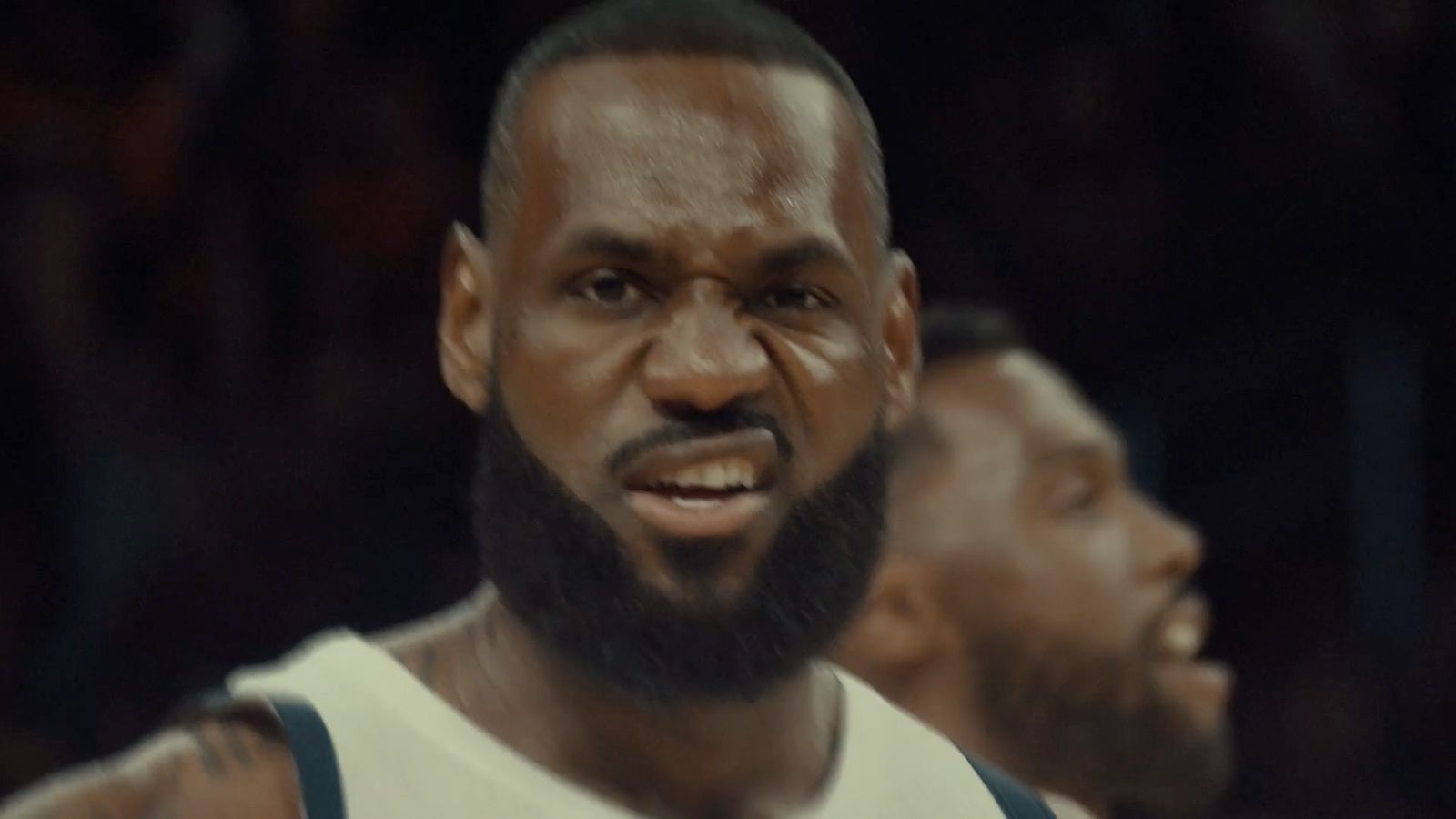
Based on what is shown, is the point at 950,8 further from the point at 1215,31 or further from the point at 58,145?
the point at 58,145

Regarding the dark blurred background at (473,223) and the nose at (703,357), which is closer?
the nose at (703,357)

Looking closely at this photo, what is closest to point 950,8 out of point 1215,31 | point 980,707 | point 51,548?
point 1215,31

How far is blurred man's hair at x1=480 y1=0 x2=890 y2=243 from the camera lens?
114cm

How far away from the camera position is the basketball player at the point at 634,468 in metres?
1.09

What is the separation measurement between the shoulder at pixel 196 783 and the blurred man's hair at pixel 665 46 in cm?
32

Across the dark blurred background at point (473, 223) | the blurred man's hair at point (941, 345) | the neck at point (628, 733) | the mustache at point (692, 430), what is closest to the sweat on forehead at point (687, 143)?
the mustache at point (692, 430)

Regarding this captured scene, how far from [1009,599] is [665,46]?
686 mm

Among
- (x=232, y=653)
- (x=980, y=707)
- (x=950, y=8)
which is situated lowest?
(x=980, y=707)

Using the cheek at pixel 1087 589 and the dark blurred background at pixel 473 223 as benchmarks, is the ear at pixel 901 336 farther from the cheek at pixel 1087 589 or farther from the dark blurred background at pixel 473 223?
the cheek at pixel 1087 589

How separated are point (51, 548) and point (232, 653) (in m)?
0.19

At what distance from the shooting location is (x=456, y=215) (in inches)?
60.4

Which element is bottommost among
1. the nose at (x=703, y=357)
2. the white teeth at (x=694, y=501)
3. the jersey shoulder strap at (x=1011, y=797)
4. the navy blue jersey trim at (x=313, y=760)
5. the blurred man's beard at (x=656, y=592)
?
the jersey shoulder strap at (x=1011, y=797)

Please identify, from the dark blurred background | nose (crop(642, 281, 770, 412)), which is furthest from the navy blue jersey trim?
the dark blurred background

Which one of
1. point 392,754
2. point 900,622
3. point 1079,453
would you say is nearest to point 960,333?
point 1079,453
